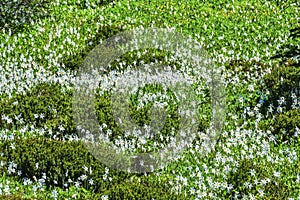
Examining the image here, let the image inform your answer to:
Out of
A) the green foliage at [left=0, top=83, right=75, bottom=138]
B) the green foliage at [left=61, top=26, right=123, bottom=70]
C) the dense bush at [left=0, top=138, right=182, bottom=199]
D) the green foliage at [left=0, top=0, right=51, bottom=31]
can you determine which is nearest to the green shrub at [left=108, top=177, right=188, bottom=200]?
the dense bush at [left=0, top=138, right=182, bottom=199]

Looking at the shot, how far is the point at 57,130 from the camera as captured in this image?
39.2 ft

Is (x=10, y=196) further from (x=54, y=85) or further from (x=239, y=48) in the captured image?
(x=239, y=48)

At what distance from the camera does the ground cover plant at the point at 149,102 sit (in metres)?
10.0

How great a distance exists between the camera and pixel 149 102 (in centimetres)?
1323

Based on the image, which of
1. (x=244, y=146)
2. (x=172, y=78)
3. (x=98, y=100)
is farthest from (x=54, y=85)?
(x=244, y=146)

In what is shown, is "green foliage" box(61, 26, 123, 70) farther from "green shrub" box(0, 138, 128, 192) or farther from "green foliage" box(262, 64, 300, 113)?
"green shrub" box(0, 138, 128, 192)

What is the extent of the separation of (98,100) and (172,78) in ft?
7.33

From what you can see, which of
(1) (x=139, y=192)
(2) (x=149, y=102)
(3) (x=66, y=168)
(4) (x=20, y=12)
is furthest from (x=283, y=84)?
(4) (x=20, y=12)

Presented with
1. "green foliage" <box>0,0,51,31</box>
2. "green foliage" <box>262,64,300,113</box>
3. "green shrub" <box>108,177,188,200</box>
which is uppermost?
"green foliage" <box>0,0,51,31</box>

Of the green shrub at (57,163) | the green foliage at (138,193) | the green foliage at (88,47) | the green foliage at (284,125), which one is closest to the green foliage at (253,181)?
the green foliage at (138,193)

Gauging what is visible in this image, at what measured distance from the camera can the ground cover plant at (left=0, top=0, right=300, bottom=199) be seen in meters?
10.0

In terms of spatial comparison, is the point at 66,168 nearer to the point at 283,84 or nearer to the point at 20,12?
the point at 283,84

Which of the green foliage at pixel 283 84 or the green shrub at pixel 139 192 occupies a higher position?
the green foliage at pixel 283 84

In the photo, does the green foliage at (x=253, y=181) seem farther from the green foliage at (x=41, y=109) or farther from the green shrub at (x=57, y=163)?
the green foliage at (x=41, y=109)
